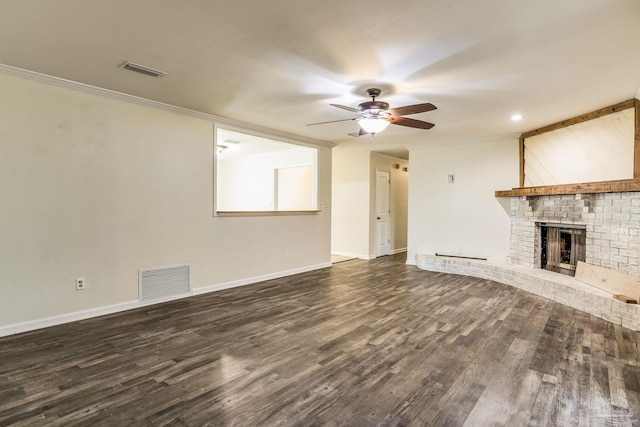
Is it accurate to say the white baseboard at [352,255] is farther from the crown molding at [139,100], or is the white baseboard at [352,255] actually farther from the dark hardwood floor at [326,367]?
the dark hardwood floor at [326,367]

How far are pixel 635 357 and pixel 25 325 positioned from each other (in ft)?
17.4

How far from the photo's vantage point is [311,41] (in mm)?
2381

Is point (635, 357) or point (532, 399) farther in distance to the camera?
point (635, 357)

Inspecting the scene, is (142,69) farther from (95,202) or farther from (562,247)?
(562,247)

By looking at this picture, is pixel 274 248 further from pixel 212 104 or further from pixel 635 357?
pixel 635 357

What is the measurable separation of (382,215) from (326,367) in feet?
18.3

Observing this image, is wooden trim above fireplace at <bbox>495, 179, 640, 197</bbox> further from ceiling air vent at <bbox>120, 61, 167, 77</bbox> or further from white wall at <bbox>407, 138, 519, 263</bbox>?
ceiling air vent at <bbox>120, 61, 167, 77</bbox>

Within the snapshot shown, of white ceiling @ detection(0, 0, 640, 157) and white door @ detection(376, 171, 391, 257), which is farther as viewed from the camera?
white door @ detection(376, 171, 391, 257)

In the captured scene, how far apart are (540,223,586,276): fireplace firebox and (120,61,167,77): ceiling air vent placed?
211 inches

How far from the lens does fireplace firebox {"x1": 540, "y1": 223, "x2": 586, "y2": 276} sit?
4488 mm

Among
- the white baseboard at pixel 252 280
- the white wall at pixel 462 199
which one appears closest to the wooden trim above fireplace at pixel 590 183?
the white wall at pixel 462 199

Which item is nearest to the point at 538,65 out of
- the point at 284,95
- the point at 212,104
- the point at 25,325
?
the point at 284,95

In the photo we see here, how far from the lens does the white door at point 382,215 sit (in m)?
7.58

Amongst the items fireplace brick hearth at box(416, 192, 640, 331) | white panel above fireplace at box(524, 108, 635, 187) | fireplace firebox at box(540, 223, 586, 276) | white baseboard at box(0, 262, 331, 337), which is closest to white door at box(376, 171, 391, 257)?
fireplace brick hearth at box(416, 192, 640, 331)
